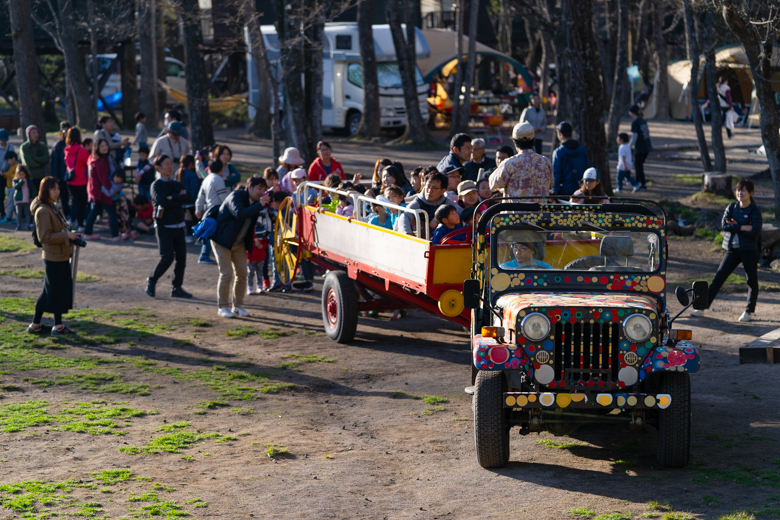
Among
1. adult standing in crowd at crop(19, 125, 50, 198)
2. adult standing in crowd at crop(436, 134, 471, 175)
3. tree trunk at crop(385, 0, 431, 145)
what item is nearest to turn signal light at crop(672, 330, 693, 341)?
adult standing in crowd at crop(436, 134, 471, 175)

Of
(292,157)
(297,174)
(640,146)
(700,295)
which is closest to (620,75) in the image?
(640,146)

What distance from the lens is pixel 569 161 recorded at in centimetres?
1275

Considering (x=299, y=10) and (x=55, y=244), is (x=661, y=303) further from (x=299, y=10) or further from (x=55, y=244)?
(x=299, y=10)

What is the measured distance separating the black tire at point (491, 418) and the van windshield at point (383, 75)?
25061mm

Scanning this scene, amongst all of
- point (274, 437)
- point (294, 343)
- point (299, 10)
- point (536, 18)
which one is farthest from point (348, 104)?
point (274, 437)

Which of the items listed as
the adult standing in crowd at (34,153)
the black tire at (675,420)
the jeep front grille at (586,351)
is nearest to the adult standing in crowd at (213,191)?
the adult standing in crowd at (34,153)

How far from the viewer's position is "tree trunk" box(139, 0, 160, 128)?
31.3 m

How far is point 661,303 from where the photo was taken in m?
6.77

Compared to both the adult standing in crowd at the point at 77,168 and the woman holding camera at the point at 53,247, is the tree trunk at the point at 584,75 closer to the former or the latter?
the adult standing in crowd at the point at 77,168

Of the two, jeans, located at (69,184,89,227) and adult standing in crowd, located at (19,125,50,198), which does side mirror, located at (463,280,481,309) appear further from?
adult standing in crowd, located at (19,125,50,198)

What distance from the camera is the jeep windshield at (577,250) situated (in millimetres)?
6879

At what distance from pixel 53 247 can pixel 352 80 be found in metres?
21.2

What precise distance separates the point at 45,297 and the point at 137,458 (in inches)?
170

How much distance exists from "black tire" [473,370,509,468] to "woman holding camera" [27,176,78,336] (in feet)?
19.4
